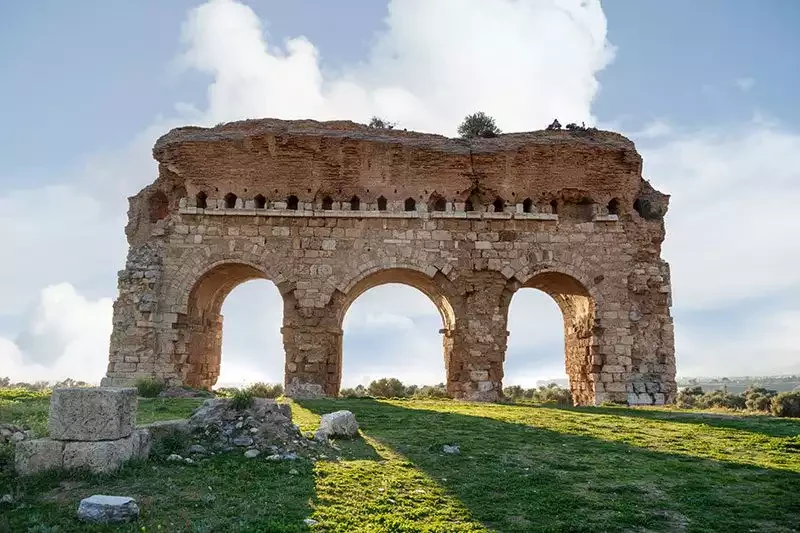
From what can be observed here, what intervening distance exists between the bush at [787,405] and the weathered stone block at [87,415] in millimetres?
19019

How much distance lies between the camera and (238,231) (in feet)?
54.5

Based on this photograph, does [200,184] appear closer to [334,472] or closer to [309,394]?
[309,394]

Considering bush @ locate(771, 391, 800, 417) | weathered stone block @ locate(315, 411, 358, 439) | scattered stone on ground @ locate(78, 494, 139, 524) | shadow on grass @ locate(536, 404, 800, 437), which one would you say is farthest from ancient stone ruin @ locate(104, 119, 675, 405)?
scattered stone on ground @ locate(78, 494, 139, 524)

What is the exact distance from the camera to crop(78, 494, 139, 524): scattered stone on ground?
15.9 ft

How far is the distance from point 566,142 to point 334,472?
1324 cm

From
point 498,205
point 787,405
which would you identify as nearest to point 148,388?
point 498,205

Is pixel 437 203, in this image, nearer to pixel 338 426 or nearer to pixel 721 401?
pixel 338 426

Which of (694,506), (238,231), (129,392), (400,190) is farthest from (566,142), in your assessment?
(129,392)

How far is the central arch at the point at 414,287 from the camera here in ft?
53.8

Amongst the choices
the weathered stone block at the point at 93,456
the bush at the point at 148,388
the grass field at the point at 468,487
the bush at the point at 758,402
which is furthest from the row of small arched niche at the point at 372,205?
the weathered stone block at the point at 93,456

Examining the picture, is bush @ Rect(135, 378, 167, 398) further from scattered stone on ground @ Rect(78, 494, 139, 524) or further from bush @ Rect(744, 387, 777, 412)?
bush @ Rect(744, 387, 777, 412)

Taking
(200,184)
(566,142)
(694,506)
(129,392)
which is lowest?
(694,506)

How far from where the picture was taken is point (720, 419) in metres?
11.7

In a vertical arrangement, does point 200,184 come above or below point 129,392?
above
